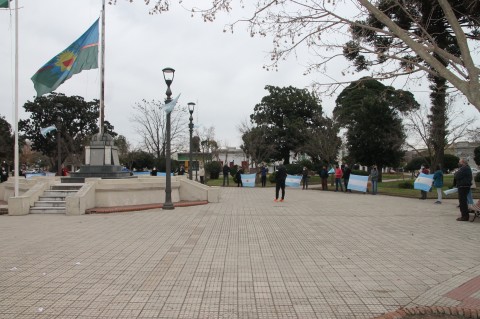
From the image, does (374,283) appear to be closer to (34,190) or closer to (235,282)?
(235,282)

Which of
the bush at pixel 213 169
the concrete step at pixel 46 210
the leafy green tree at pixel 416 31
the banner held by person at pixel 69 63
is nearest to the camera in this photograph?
the leafy green tree at pixel 416 31

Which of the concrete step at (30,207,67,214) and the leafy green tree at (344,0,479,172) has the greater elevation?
the leafy green tree at (344,0,479,172)

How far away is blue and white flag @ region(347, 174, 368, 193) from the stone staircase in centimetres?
1668

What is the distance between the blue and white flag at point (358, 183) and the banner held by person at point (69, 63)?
54.7 feet

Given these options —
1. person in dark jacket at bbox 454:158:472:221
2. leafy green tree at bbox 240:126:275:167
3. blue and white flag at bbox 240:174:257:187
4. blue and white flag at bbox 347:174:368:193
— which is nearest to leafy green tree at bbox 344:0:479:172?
person in dark jacket at bbox 454:158:472:221

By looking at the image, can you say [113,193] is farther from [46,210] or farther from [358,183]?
[358,183]

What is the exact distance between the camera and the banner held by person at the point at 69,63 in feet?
52.4

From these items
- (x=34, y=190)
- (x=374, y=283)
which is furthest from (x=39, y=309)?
(x=34, y=190)

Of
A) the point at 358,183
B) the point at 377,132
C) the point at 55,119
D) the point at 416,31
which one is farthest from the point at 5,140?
the point at 416,31

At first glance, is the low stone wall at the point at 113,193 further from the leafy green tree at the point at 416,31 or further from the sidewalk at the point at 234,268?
the leafy green tree at the point at 416,31

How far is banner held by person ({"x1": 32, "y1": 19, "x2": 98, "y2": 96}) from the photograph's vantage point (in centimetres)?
1598

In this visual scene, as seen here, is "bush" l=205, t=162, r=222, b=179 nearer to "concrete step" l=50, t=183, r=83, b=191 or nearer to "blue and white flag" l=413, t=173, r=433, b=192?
"blue and white flag" l=413, t=173, r=433, b=192

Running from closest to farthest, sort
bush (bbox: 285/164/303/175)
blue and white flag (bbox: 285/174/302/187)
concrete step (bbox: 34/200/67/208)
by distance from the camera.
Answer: concrete step (bbox: 34/200/67/208), blue and white flag (bbox: 285/174/302/187), bush (bbox: 285/164/303/175)

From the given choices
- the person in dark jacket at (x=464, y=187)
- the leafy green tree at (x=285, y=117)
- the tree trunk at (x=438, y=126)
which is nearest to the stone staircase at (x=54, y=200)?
the person in dark jacket at (x=464, y=187)
